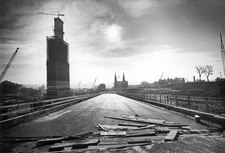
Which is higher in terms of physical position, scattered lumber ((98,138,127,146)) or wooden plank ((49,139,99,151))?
wooden plank ((49,139,99,151))

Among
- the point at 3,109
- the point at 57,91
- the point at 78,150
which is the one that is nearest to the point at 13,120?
the point at 3,109

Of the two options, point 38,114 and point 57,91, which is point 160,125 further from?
point 57,91

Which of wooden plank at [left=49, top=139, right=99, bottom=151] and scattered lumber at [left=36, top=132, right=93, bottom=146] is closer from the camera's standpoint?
wooden plank at [left=49, top=139, right=99, bottom=151]

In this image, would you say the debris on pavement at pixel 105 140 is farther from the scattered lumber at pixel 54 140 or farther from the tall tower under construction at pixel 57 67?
the tall tower under construction at pixel 57 67

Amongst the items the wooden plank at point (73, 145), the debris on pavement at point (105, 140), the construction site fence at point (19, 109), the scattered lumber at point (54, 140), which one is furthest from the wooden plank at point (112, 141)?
the construction site fence at point (19, 109)

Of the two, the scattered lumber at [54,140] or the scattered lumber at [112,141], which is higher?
the scattered lumber at [54,140]

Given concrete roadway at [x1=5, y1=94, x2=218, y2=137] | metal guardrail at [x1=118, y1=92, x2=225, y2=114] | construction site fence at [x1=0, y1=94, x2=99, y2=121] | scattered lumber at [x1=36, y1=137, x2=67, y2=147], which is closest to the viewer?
scattered lumber at [x1=36, y1=137, x2=67, y2=147]

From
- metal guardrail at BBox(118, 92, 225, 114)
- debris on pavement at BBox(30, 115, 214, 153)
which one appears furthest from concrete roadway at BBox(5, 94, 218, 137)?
metal guardrail at BBox(118, 92, 225, 114)

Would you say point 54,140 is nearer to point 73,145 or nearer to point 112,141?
point 73,145

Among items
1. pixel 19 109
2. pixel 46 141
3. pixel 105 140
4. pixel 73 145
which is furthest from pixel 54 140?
pixel 19 109

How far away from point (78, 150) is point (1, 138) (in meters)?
4.08

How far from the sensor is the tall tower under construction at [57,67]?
3710 inches

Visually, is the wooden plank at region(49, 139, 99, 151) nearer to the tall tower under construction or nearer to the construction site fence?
the construction site fence

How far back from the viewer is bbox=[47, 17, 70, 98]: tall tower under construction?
94225mm
